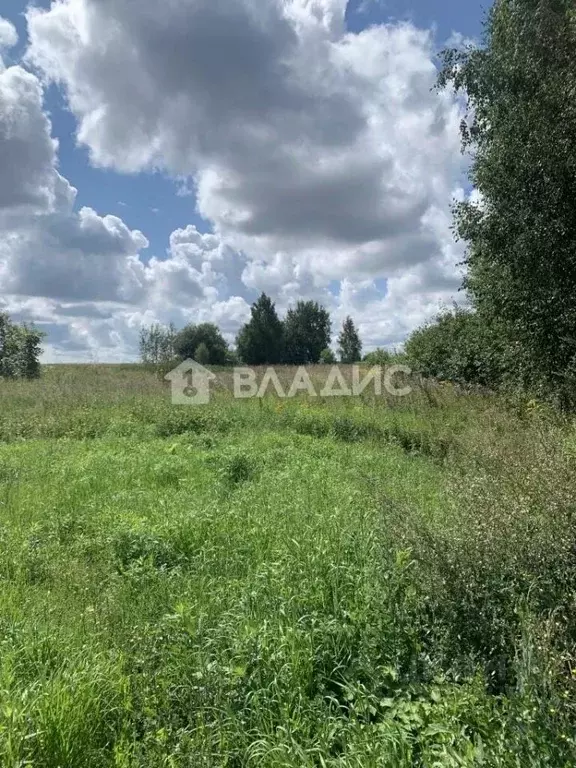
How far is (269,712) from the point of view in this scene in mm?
2180

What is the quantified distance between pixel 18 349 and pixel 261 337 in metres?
29.7

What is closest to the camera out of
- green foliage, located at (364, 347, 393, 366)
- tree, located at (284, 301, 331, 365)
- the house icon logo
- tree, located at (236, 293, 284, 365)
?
the house icon logo

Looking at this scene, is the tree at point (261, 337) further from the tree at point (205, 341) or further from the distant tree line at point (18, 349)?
the distant tree line at point (18, 349)

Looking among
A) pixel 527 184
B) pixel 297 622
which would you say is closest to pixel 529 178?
pixel 527 184

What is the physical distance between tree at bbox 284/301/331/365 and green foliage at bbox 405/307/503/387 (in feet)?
124

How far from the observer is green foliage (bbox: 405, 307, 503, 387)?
1212cm

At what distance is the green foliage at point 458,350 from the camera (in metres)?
12.1

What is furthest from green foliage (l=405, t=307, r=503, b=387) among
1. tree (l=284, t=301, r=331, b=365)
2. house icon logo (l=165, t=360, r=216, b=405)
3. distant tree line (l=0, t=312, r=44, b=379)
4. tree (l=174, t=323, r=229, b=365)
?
tree (l=284, t=301, r=331, b=365)

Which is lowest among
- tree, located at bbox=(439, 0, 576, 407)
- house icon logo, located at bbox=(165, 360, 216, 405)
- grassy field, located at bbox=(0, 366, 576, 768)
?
grassy field, located at bbox=(0, 366, 576, 768)

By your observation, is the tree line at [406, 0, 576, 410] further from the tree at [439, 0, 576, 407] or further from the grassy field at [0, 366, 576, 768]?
the grassy field at [0, 366, 576, 768]

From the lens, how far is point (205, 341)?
156 ft

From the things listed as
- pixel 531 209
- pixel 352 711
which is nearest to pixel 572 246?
pixel 531 209

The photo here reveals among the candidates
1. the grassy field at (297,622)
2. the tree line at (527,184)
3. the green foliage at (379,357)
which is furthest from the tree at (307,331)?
the grassy field at (297,622)

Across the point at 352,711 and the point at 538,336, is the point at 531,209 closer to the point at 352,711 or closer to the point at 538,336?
the point at 538,336
